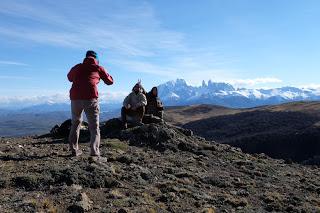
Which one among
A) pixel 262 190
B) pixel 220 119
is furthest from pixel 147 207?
pixel 220 119

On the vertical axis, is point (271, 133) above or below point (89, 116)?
Answer: below

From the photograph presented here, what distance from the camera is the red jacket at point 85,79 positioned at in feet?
48.1

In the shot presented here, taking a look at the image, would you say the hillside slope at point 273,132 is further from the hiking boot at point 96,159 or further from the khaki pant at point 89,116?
the khaki pant at point 89,116

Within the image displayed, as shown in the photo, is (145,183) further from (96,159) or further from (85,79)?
(85,79)

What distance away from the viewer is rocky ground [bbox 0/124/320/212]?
36.1 feet

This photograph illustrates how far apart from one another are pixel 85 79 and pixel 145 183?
378 cm

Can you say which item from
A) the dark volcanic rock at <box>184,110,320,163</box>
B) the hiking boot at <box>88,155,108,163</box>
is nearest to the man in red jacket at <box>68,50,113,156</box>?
the hiking boot at <box>88,155,108,163</box>

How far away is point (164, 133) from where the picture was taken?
2223 cm

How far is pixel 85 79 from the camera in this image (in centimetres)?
1466

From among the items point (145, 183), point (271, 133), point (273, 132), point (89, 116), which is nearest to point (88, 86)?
point (89, 116)

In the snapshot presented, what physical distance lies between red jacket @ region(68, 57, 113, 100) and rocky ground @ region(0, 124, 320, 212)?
6.70 feet

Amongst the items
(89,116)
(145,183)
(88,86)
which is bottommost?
(145,183)

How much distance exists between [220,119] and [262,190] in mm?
118588

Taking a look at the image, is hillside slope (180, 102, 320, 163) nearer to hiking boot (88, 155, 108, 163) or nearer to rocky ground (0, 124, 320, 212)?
rocky ground (0, 124, 320, 212)
